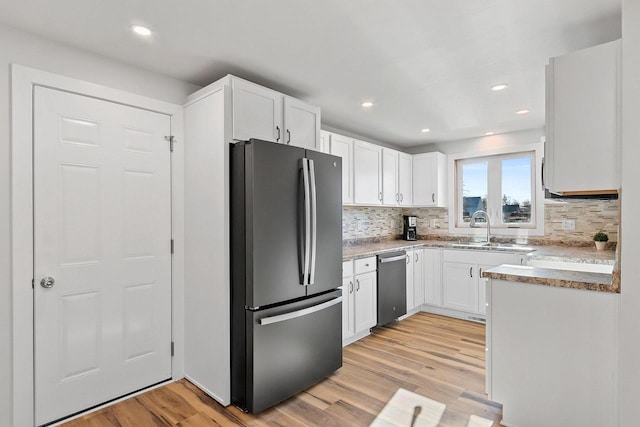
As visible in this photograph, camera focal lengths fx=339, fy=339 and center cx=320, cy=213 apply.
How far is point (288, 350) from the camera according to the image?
2.35 meters

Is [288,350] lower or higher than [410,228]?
lower

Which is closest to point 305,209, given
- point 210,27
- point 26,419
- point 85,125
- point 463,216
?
point 210,27

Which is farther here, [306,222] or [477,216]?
[477,216]

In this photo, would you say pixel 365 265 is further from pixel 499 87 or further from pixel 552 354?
pixel 499 87

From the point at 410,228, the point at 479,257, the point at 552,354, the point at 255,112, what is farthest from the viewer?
the point at 410,228

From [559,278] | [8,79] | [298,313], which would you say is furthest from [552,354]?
[8,79]

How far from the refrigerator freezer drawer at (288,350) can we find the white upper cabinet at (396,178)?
81.1 inches

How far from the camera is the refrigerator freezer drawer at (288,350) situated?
7.16 ft

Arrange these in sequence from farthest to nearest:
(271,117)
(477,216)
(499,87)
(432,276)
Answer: (477,216), (432,276), (499,87), (271,117)

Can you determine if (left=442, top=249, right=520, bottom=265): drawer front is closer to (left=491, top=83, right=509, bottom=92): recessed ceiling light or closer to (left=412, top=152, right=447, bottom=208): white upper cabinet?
(left=412, top=152, right=447, bottom=208): white upper cabinet

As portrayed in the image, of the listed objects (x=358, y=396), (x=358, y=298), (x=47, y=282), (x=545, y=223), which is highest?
(x=545, y=223)

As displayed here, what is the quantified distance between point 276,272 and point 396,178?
9.16 ft

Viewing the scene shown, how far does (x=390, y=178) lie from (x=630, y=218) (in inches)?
119

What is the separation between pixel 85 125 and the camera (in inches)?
87.7
